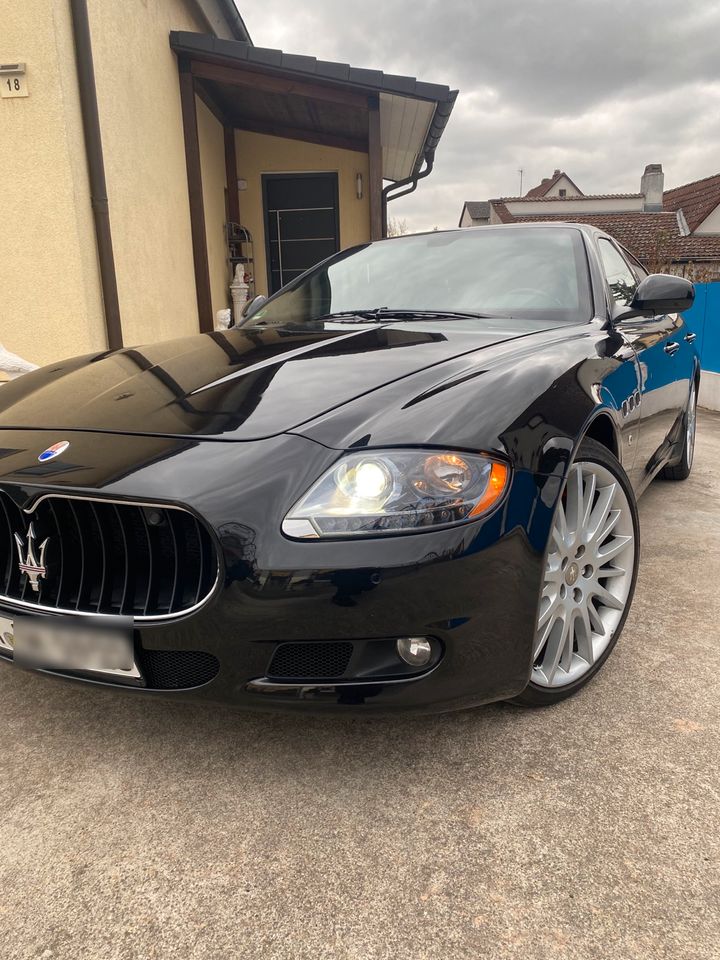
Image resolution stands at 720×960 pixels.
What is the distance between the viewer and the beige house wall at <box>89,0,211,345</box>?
548 cm

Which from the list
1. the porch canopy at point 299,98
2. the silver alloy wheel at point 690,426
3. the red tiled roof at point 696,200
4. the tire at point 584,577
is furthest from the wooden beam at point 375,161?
the red tiled roof at point 696,200

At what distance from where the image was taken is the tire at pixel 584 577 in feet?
5.69

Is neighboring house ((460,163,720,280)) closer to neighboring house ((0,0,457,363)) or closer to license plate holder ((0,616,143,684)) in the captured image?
neighboring house ((0,0,457,363))

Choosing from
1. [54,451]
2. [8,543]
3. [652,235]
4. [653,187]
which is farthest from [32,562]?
[653,187]

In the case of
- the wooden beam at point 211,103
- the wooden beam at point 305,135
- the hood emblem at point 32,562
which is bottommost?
the hood emblem at point 32,562

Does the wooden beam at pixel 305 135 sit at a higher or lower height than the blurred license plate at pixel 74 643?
higher

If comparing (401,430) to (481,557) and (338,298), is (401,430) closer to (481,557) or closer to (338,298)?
(481,557)

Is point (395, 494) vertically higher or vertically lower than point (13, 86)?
lower

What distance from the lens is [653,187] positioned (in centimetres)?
3634

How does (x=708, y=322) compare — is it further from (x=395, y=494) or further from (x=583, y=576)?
(x=395, y=494)

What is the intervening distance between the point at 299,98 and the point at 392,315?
6443 millimetres

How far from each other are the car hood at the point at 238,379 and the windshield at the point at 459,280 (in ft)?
0.67

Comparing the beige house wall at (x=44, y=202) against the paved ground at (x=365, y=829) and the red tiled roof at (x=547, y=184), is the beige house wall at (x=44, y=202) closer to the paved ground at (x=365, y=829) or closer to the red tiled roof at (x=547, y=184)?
the paved ground at (x=365, y=829)

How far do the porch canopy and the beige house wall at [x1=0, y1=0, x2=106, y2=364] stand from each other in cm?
257
